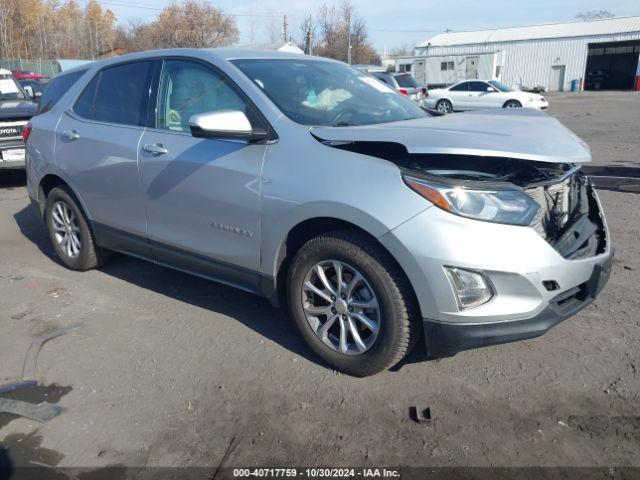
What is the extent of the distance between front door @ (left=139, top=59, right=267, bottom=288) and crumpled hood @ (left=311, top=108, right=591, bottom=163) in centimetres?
61

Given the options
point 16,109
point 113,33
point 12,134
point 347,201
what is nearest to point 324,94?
point 347,201

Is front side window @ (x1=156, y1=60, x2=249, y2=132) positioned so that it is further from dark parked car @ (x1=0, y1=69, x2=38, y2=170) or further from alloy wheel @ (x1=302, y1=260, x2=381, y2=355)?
dark parked car @ (x1=0, y1=69, x2=38, y2=170)

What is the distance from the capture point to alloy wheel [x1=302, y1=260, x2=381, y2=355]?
3170 mm

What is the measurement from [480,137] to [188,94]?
2.10 metres

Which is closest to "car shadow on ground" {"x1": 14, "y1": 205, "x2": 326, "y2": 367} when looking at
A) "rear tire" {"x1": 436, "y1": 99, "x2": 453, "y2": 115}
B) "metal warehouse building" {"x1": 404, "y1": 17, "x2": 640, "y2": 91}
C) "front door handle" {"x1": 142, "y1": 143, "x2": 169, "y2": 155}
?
"front door handle" {"x1": 142, "y1": 143, "x2": 169, "y2": 155}

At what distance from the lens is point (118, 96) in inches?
180

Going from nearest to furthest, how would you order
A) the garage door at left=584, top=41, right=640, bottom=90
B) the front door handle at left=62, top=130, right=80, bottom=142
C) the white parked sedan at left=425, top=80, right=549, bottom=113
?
the front door handle at left=62, top=130, right=80, bottom=142
the white parked sedan at left=425, top=80, right=549, bottom=113
the garage door at left=584, top=41, right=640, bottom=90

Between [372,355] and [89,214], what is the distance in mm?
2924

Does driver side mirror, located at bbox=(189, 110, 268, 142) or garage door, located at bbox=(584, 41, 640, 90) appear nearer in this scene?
driver side mirror, located at bbox=(189, 110, 268, 142)

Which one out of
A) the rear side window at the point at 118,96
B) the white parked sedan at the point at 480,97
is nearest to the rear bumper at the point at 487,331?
the rear side window at the point at 118,96

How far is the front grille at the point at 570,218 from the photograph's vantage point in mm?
3035

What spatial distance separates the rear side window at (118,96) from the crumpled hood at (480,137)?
5.62 feet

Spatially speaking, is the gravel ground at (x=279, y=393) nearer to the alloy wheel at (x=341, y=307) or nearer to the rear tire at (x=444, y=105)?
the alloy wheel at (x=341, y=307)

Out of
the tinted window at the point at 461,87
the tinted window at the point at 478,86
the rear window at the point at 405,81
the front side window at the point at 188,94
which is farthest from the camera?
the tinted window at the point at 461,87
